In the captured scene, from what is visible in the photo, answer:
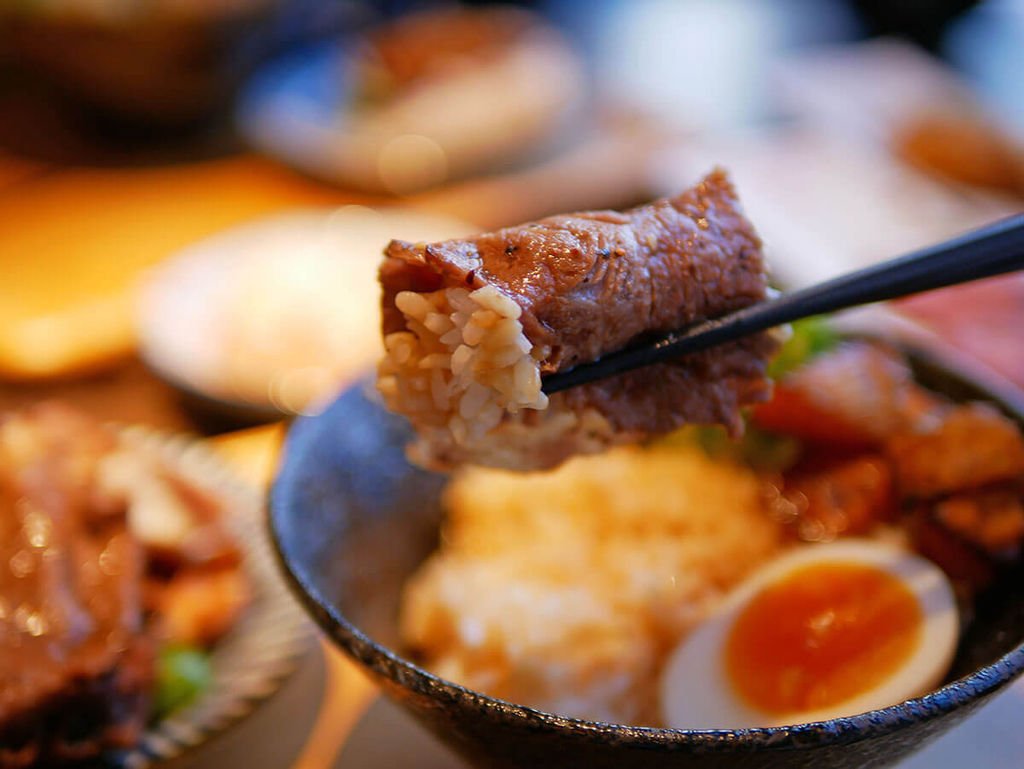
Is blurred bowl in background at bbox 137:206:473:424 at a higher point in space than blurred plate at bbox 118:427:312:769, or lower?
lower

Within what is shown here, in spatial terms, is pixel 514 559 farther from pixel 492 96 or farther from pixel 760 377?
pixel 492 96

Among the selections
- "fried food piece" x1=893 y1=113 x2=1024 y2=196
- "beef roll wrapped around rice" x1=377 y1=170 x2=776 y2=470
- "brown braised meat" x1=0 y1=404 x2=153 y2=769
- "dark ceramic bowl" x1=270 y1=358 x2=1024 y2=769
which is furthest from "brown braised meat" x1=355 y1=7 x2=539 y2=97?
"beef roll wrapped around rice" x1=377 y1=170 x2=776 y2=470

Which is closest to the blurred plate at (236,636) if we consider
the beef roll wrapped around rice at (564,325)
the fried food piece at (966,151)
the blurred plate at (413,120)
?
the beef roll wrapped around rice at (564,325)

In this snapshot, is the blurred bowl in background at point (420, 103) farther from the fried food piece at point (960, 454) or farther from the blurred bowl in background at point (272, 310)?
the fried food piece at point (960, 454)

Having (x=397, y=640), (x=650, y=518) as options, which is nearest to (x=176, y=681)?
(x=397, y=640)

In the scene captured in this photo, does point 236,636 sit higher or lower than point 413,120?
lower

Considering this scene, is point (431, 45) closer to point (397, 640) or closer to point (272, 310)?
point (272, 310)

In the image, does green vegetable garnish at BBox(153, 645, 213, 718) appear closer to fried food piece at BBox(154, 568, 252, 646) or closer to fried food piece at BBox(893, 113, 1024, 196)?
fried food piece at BBox(154, 568, 252, 646)
